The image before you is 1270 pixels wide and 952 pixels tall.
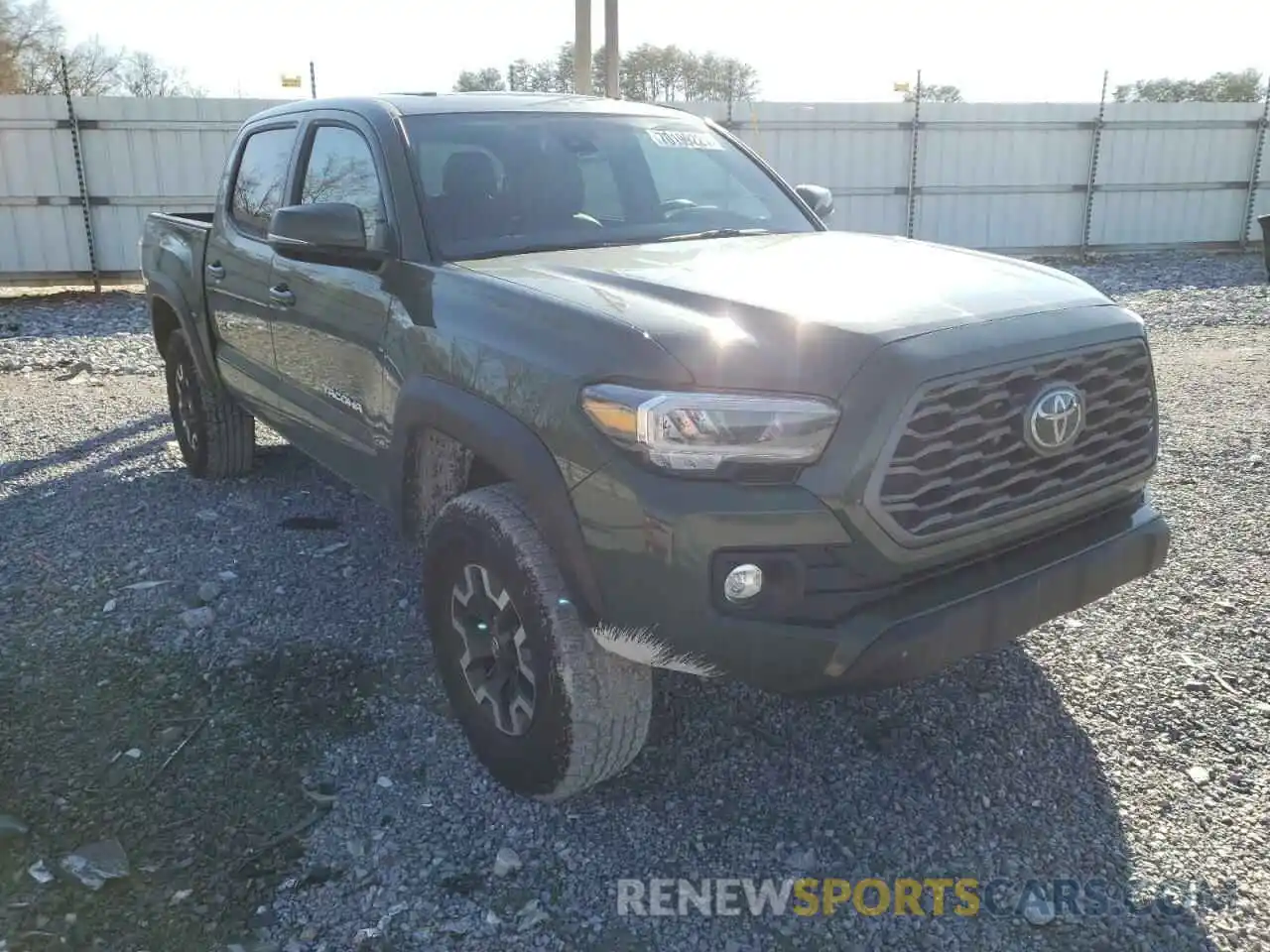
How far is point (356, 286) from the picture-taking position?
342 centimetres

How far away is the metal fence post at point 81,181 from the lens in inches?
510

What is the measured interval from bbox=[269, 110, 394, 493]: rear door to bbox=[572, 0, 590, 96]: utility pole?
18.6 feet

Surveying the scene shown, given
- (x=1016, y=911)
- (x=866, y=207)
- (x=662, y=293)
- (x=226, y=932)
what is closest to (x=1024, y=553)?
(x=1016, y=911)

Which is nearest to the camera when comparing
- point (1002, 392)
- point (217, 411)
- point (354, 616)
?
point (1002, 392)

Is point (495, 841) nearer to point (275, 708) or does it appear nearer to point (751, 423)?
point (275, 708)

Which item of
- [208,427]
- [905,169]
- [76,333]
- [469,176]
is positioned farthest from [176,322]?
[905,169]

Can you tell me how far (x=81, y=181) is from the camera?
13086 millimetres

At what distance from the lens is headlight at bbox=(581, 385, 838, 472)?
229cm

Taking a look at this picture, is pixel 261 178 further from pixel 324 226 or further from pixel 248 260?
pixel 324 226

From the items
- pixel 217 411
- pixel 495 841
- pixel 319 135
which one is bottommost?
pixel 495 841

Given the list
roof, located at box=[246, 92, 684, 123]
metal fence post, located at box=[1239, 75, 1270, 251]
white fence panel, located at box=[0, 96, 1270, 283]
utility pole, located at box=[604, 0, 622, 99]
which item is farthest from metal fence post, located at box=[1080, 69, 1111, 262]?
roof, located at box=[246, 92, 684, 123]

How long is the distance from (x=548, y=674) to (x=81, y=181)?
43.1 feet

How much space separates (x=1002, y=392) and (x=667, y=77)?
32.2 m

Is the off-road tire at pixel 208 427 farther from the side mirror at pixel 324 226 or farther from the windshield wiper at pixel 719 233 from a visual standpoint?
the windshield wiper at pixel 719 233
